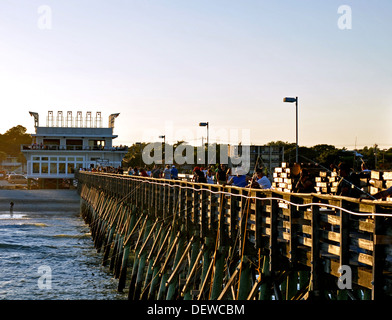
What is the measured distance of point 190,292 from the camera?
57.9ft

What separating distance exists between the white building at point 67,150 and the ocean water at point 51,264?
5156 centimetres

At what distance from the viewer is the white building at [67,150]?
110 metres

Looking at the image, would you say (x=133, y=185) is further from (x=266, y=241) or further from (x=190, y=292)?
(x=266, y=241)

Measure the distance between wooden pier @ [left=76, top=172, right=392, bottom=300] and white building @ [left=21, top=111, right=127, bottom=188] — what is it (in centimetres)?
8609

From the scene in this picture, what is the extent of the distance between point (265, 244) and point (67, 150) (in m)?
100

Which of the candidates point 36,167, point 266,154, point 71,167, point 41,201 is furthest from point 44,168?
point 266,154

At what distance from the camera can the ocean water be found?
1060 inches

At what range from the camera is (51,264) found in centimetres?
3525

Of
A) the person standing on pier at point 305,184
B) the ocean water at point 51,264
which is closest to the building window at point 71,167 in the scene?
the ocean water at point 51,264
